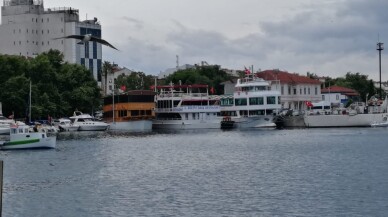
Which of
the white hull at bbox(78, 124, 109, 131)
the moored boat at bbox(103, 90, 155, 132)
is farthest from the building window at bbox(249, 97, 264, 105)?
the white hull at bbox(78, 124, 109, 131)

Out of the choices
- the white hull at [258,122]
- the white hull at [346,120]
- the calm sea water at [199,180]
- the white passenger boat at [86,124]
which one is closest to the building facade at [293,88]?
the white hull at [346,120]

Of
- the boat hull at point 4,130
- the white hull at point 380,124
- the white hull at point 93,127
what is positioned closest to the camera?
the boat hull at point 4,130

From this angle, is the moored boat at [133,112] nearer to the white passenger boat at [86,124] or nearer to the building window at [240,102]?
the white passenger boat at [86,124]

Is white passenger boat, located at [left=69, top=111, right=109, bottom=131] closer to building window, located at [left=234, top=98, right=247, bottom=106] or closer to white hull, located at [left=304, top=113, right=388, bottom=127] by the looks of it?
building window, located at [left=234, top=98, right=247, bottom=106]

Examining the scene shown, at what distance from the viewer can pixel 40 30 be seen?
553 ft

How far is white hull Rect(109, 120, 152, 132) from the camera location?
116875 millimetres

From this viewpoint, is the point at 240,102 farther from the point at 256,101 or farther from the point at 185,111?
the point at 185,111

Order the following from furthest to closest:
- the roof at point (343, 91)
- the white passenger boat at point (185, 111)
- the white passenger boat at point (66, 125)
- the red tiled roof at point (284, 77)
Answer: the roof at point (343, 91) → the red tiled roof at point (284, 77) → the white passenger boat at point (185, 111) → the white passenger boat at point (66, 125)

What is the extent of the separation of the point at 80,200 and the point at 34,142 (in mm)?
33757

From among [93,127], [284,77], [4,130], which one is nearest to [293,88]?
[284,77]

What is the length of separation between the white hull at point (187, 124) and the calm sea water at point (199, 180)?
1605 inches

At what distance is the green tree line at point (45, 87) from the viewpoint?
372 feet

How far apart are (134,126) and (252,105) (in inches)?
750

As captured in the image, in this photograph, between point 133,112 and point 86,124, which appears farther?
point 133,112
